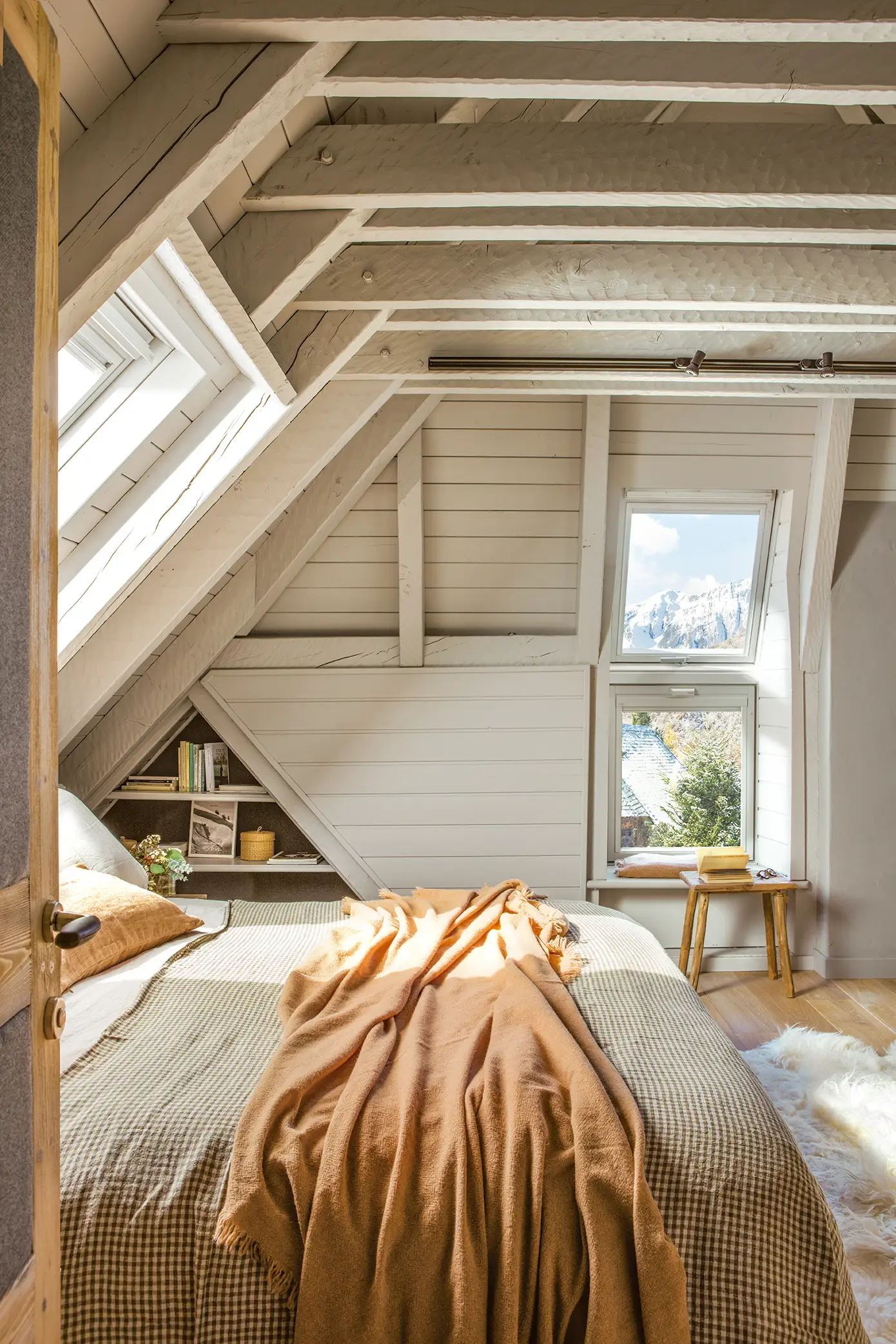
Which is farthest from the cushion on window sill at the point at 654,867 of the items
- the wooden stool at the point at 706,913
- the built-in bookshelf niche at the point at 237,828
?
the built-in bookshelf niche at the point at 237,828

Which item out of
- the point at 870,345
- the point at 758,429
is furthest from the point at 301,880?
the point at 870,345

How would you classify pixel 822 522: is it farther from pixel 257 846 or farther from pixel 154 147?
pixel 154 147

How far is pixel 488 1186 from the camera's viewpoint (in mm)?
1553

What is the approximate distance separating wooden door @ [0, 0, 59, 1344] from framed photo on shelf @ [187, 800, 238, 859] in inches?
119

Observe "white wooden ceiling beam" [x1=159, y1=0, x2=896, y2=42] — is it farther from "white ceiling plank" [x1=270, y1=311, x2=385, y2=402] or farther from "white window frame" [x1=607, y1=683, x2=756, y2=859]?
"white window frame" [x1=607, y1=683, x2=756, y2=859]

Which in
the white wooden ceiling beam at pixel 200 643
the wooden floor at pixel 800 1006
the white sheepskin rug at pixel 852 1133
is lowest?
the white sheepskin rug at pixel 852 1133

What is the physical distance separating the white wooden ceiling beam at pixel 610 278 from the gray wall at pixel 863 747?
5.81 feet

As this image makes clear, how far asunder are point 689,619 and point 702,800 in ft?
2.84

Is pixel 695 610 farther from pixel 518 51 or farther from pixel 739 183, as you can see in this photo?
pixel 518 51

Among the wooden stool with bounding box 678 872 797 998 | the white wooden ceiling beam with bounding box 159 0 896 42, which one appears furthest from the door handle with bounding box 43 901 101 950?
the wooden stool with bounding box 678 872 797 998

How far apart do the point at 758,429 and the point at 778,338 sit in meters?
0.85

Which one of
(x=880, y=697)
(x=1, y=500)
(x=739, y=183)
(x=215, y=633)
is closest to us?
(x=1, y=500)

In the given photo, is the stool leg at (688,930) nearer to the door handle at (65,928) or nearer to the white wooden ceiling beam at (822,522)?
the white wooden ceiling beam at (822,522)

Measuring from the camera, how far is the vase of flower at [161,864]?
138 inches
